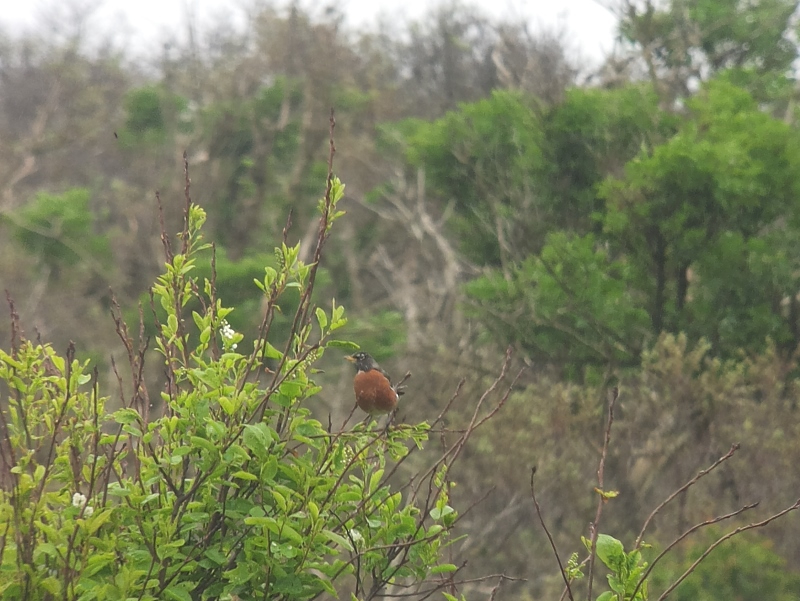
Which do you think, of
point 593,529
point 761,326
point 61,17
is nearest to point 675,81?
point 761,326

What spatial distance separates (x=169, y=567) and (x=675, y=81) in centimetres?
1618

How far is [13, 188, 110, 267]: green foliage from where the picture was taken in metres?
21.0

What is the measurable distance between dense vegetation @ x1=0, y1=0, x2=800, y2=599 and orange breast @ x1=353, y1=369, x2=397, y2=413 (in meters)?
0.65

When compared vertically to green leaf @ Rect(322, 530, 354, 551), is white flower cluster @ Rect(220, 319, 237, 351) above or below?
above

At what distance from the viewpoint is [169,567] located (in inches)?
74.0

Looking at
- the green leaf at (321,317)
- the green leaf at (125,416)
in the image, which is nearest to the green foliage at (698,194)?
the green leaf at (321,317)

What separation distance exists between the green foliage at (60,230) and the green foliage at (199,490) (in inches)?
798

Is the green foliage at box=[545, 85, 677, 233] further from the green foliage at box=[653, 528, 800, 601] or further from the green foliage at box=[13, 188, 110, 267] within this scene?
the green foliage at box=[13, 188, 110, 267]

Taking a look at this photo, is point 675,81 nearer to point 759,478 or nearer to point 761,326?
point 761,326

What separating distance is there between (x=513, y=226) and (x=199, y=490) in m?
12.9

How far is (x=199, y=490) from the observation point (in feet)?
6.43

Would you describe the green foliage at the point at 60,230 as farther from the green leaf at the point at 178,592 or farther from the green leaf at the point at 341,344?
the green leaf at the point at 178,592

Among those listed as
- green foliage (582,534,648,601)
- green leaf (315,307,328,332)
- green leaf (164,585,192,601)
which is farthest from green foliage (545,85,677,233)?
green leaf (164,585,192,601)

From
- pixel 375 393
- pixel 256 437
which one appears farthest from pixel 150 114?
pixel 256 437
